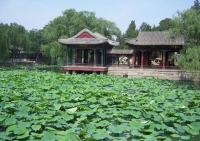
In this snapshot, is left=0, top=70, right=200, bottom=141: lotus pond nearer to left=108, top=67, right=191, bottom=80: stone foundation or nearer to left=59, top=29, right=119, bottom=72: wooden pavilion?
left=108, top=67, right=191, bottom=80: stone foundation

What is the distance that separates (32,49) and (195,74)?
133ft

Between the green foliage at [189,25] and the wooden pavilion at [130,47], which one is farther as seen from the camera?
the wooden pavilion at [130,47]

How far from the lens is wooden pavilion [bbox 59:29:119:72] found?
28797 millimetres

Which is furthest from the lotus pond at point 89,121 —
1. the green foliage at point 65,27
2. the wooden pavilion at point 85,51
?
the green foliage at point 65,27

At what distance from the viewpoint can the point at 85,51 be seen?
106 feet

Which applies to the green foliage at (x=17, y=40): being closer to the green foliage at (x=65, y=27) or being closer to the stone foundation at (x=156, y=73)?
the green foliage at (x=65, y=27)

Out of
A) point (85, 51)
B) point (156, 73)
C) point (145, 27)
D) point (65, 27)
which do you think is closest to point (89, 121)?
point (156, 73)

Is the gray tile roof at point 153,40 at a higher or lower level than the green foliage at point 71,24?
lower

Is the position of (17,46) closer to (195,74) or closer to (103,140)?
(195,74)

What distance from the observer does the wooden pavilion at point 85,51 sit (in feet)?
94.5

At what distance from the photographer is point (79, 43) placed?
29.5 m

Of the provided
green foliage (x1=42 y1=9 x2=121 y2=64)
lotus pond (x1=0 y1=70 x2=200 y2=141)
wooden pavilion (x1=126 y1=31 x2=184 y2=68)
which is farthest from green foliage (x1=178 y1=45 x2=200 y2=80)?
green foliage (x1=42 y1=9 x2=121 y2=64)

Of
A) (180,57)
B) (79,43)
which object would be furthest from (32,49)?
(180,57)

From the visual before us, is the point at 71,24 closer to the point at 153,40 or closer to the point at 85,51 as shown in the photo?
the point at 85,51
